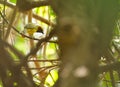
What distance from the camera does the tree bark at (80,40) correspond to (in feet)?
1.13

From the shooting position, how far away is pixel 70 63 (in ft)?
1.16

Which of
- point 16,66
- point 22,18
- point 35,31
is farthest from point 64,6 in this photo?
point 22,18

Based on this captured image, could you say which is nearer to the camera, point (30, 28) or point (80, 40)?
point (80, 40)

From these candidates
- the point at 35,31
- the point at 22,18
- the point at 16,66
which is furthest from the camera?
the point at 22,18

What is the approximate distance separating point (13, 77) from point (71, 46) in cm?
35

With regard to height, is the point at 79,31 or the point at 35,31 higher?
the point at 79,31

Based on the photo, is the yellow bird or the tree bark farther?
the yellow bird

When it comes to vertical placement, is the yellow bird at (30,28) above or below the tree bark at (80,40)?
below

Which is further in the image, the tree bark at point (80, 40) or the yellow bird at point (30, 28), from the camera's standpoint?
the yellow bird at point (30, 28)

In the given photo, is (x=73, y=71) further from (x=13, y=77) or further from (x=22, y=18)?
(x=22, y=18)

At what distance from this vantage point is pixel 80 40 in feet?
1.14

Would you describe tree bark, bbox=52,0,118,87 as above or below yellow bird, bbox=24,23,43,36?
above

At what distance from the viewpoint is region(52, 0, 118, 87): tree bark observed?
346 mm

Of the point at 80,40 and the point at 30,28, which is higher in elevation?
the point at 80,40
